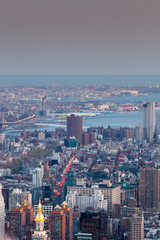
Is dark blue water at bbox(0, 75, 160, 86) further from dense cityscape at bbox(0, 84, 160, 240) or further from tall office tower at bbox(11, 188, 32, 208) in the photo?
tall office tower at bbox(11, 188, 32, 208)

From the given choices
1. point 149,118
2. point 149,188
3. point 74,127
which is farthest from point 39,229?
point 149,118

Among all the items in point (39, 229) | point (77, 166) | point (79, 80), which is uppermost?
point (79, 80)

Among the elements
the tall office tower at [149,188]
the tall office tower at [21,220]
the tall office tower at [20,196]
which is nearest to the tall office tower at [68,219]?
the tall office tower at [21,220]

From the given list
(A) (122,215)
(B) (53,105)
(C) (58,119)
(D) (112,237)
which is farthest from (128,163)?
(B) (53,105)

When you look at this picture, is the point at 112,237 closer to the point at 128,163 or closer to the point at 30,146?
the point at 128,163

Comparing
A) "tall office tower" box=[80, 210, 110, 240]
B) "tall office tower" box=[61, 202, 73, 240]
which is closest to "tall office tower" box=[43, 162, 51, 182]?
"tall office tower" box=[61, 202, 73, 240]

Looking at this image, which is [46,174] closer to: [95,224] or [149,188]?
[149,188]
